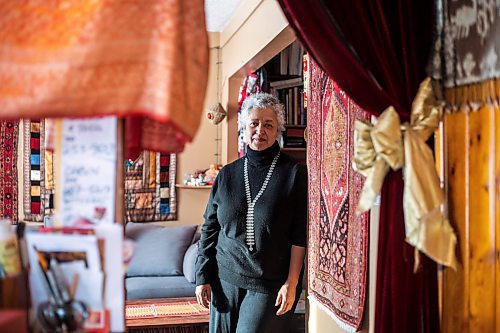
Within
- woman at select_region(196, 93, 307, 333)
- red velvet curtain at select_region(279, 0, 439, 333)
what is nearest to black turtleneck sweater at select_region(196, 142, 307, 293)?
woman at select_region(196, 93, 307, 333)

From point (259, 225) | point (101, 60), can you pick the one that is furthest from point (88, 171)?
point (259, 225)

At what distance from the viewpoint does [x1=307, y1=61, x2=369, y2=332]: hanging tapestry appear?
2.08m

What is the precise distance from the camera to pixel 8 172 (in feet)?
16.1

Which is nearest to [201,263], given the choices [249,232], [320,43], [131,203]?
[249,232]

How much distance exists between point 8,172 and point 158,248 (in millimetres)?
1541

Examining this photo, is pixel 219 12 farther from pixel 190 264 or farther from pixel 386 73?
pixel 386 73

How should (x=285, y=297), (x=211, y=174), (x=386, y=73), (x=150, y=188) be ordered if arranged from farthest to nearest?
(x=150, y=188) → (x=211, y=174) → (x=285, y=297) → (x=386, y=73)

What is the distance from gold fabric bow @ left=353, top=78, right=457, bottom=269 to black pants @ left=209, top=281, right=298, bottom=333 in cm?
91

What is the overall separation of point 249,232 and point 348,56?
1002 millimetres

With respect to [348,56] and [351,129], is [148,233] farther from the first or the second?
[348,56]

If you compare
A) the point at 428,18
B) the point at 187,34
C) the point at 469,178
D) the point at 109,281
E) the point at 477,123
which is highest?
the point at 428,18

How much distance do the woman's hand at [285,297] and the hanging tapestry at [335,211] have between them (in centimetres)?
18

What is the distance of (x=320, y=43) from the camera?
164cm

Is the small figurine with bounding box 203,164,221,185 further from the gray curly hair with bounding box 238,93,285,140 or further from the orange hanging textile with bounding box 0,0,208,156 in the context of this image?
the orange hanging textile with bounding box 0,0,208,156
